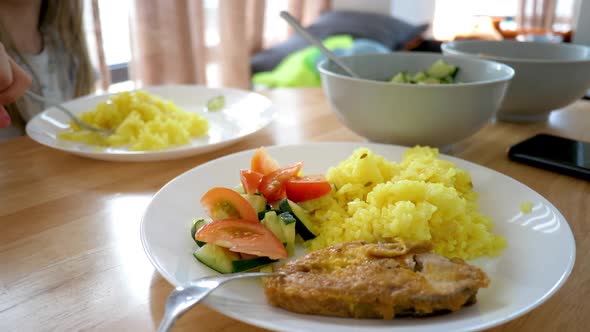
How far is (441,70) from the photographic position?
1.38 metres

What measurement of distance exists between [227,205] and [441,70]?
0.85 metres

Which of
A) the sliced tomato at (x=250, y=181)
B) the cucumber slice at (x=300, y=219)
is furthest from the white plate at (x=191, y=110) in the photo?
the cucumber slice at (x=300, y=219)

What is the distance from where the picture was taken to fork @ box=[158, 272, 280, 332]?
57cm

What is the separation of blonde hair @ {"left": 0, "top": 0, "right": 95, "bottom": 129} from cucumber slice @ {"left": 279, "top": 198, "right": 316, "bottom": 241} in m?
1.58

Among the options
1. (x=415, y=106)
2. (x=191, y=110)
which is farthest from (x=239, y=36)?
(x=415, y=106)

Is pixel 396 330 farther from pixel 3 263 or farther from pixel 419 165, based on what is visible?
pixel 3 263

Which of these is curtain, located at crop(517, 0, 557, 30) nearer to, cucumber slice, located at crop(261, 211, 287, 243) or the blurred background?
the blurred background

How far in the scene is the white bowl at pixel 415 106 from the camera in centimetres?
114

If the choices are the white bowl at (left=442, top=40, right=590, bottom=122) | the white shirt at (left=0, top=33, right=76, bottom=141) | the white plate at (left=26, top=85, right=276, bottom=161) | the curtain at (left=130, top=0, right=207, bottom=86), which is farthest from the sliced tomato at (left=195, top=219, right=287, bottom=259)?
the curtain at (left=130, top=0, right=207, bottom=86)

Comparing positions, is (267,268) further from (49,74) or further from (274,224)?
(49,74)

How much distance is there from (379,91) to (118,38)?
2.93 m

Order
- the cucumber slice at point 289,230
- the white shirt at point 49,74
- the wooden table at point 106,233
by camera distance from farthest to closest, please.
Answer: the white shirt at point 49,74, the cucumber slice at point 289,230, the wooden table at point 106,233

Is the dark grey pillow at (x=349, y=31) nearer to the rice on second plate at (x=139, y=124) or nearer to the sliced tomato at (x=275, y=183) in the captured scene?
the rice on second plate at (x=139, y=124)

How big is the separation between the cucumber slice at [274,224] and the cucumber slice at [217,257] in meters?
0.08
